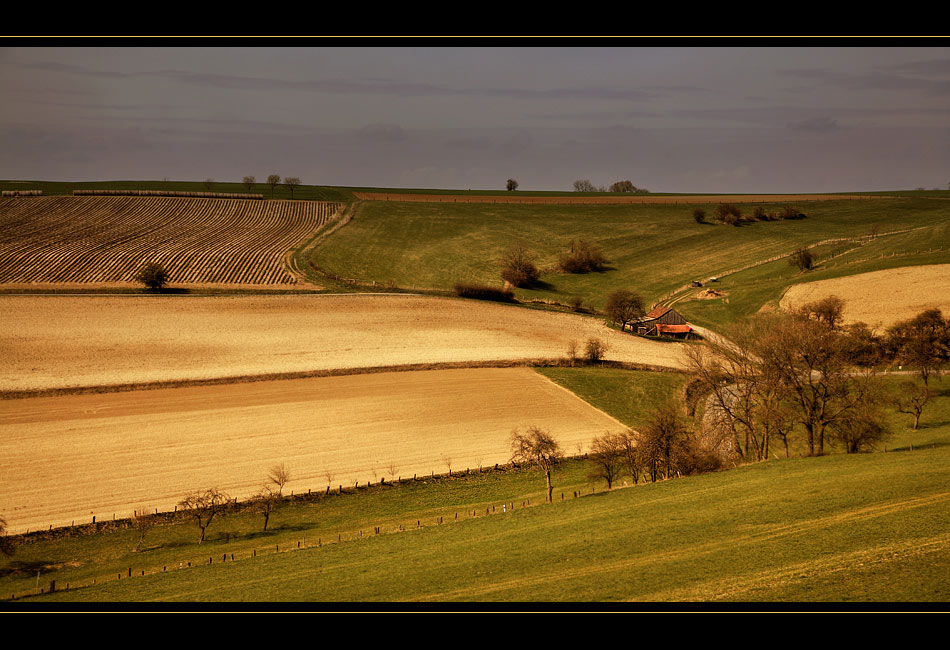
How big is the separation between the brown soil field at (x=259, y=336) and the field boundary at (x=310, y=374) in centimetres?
60

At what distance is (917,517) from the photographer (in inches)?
561

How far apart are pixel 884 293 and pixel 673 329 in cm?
1799

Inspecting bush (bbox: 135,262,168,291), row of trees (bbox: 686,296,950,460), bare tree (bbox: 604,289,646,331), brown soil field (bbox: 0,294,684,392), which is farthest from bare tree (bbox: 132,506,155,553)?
bare tree (bbox: 604,289,646,331)

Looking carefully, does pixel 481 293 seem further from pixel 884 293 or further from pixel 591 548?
pixel 591 548

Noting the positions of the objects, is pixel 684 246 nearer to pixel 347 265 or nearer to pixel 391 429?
pixel 347 265

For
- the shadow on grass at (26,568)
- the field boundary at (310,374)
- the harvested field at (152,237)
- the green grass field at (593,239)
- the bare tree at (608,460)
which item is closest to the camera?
the shadow on grass at (26,568)

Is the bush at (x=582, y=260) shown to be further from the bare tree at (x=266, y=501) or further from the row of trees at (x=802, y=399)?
the bare tree at (x=266, y=501)

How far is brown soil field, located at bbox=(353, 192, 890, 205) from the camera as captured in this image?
118 meters

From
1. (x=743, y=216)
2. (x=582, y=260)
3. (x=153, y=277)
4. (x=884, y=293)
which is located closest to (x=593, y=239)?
(x=582, y=260)

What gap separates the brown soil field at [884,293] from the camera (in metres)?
50.1

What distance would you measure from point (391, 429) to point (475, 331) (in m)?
20.7

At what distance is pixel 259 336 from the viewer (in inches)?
1925

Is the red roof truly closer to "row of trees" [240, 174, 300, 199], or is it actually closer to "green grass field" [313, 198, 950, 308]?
"green grass field" [313, 198, 950, 308]

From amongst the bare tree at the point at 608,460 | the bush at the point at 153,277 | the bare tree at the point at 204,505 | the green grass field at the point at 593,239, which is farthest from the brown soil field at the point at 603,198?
the bare tree at the point at 204,505
